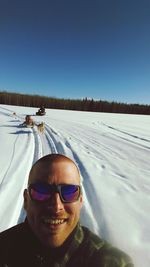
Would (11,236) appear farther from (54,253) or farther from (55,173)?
(55,173)

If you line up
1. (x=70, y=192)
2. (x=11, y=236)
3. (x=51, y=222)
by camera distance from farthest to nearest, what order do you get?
(x=11, y=236), (x=70, y=192), (x=51, y=222)

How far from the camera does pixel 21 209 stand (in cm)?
319

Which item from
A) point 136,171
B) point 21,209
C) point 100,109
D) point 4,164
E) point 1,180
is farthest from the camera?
point 100,109

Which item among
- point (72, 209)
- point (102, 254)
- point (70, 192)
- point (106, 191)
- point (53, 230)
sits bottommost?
point (106, 191)

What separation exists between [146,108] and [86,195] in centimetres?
5604

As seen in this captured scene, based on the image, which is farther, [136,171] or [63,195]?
[136,171]

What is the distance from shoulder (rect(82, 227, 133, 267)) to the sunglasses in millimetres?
413

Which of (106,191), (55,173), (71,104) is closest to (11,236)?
(55,173)

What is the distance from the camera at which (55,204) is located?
1758 millimetres

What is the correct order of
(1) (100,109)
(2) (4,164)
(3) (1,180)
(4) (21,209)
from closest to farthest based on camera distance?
(4) (21,209) < (3) (1,180) < (2) (4,164) < (1) (100,109)

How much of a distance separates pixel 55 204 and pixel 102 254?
558 mm

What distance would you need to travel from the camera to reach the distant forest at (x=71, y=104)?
1992 inches

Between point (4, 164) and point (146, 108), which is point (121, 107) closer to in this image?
point (146, 108)

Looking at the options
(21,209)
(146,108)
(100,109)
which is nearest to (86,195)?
(21,209)
